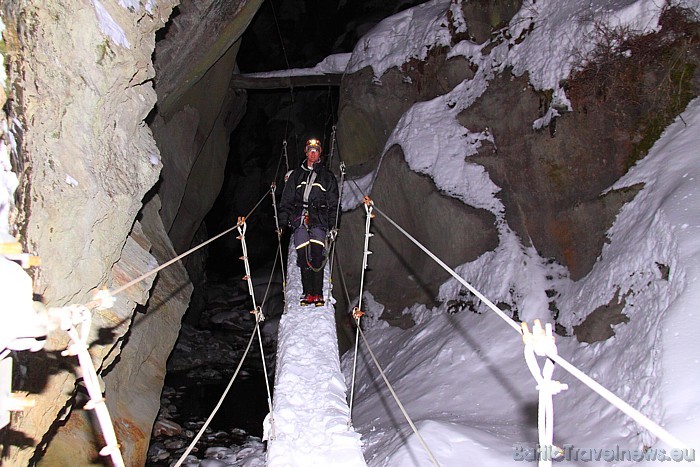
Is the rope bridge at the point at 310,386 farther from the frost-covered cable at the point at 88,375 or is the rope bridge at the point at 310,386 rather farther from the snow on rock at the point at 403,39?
the snow on rock at the point at 403,39

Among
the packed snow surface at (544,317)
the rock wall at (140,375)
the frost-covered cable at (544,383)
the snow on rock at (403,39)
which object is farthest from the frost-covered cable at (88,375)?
the snow on rock at (403,39)

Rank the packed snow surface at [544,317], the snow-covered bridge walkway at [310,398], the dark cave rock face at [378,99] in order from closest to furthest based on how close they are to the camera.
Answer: the packed snow surface at [544,317], the snow-covered bridge walkway at [310,398], the dark cave rock face at [378,99]

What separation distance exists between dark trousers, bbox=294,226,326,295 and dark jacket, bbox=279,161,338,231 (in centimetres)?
10

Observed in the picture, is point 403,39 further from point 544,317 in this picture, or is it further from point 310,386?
point 310,386

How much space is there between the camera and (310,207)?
665 centimetres

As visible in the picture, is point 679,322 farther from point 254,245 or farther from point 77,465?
point 254,245

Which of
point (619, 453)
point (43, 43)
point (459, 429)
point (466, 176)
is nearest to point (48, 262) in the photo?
point (43, 43)

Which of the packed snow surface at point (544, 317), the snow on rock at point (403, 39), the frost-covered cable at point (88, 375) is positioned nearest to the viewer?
the frost-covered cable at point (88, 375)

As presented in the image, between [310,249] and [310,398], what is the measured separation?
2341 mm

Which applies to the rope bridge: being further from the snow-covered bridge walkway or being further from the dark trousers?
the dark trousers

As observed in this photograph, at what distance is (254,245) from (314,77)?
10892mm

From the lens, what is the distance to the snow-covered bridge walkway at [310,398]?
4141mm

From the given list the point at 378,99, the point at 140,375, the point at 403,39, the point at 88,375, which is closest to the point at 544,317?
the point at 88,375

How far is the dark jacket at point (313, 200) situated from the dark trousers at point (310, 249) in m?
0.10
